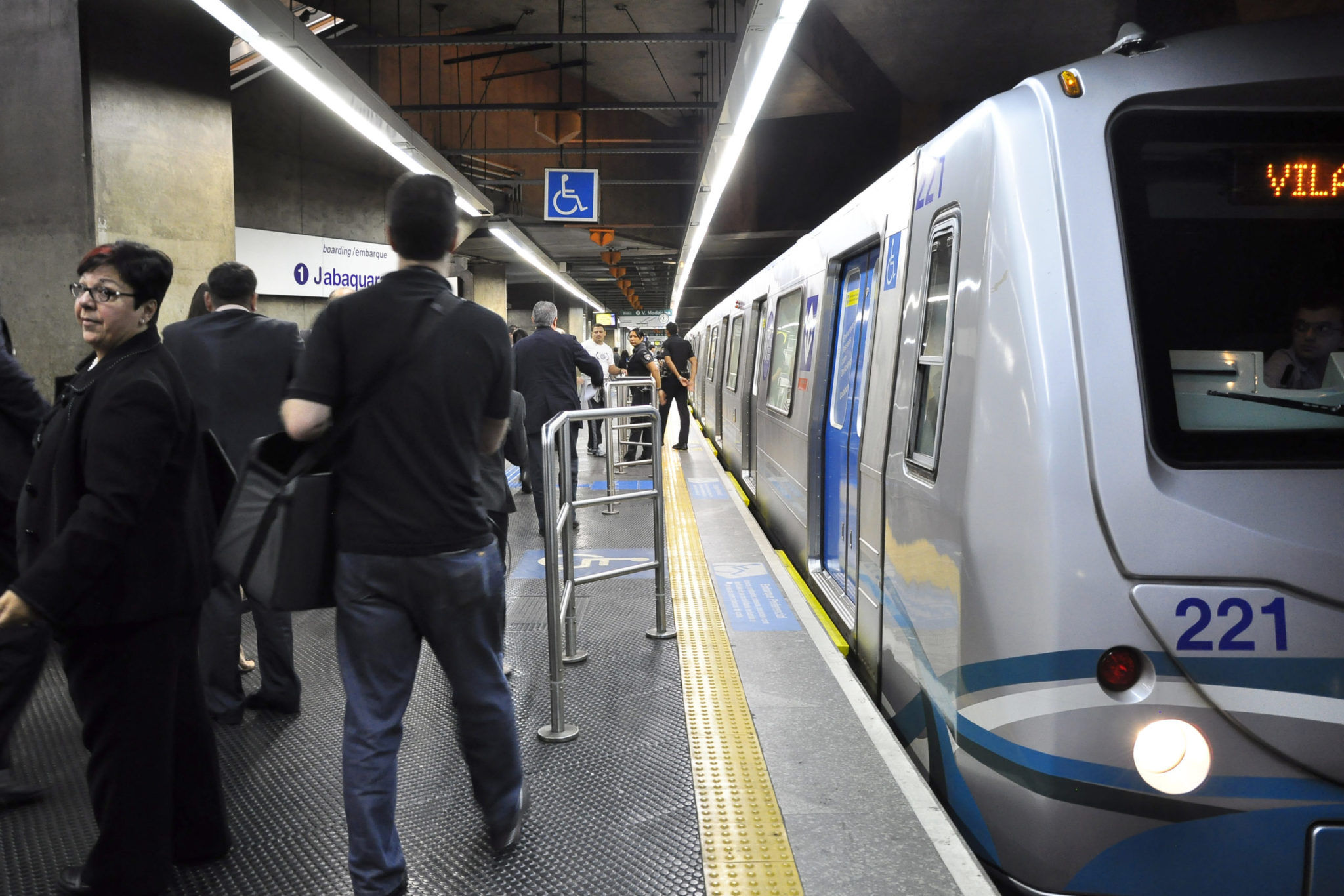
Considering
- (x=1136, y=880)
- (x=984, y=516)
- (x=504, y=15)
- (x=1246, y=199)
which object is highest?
(x=504, y=15)

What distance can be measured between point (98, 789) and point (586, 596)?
339 cm

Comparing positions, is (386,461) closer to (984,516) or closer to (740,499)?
(984,516)

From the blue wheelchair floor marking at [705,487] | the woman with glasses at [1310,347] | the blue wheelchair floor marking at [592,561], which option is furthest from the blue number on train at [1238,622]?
the blue wheelchair floor marking at [705,487]

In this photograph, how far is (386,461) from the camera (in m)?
2.24

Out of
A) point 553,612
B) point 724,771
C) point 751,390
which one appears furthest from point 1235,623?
point 751,390

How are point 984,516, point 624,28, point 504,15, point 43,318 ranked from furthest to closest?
1. point 624,28
2. point 504,15
3. point 43,318
4. point 984,516

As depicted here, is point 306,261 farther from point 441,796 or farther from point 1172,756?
point 1172,756

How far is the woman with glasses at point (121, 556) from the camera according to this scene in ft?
7.24

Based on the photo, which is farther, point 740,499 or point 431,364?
point 740,499

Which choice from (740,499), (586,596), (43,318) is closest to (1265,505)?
(586,596)

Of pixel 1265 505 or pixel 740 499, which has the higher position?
A: pixel 1265 505

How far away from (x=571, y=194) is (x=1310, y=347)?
10.3m

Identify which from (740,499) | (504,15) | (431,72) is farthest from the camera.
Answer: (431,72)

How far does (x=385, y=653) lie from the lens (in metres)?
2.28
